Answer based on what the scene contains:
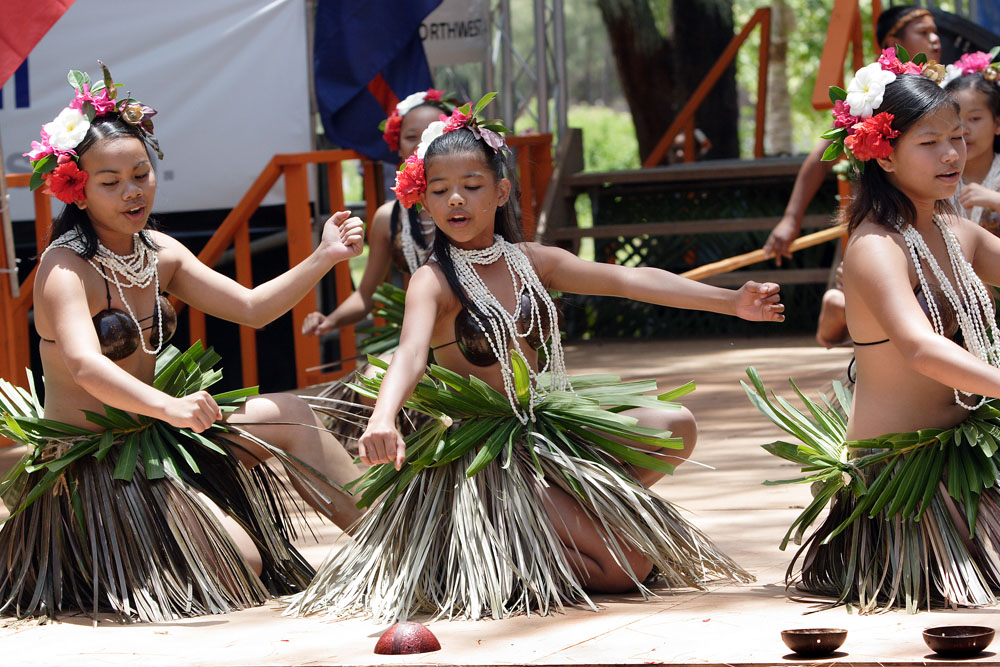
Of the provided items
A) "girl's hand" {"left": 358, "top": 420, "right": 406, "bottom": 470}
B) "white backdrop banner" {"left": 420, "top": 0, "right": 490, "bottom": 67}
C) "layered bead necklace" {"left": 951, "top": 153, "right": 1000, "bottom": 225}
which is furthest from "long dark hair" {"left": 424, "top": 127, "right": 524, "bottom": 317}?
"white backdrop banner" {"left": 420, "top": 0, "right": 490, "bottom": 67}

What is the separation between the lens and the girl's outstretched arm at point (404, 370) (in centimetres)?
243

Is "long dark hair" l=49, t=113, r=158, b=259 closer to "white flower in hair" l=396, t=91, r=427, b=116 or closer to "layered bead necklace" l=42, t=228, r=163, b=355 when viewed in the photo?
"layered bead necklace" l=42, t=228, r=163, b=355

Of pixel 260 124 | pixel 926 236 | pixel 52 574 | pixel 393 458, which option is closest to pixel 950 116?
pixel 926 236

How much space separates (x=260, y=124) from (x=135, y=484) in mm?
3737

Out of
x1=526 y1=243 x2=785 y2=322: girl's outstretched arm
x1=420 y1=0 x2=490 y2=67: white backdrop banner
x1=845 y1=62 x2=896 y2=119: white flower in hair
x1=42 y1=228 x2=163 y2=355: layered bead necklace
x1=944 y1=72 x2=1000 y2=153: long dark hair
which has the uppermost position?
x1=420 y1=0 x2=490 y2=67: white backdrop banner

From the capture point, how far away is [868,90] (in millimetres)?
2725

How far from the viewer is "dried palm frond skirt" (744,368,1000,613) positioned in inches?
97.0

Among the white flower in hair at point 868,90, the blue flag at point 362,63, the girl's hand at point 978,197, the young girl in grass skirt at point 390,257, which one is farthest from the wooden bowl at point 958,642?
the blue flag at point 362,63

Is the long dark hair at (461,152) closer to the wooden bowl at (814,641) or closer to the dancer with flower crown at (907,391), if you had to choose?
the dancer with flower crown at (907,391)

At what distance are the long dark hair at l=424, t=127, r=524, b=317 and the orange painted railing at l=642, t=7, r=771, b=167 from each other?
6.66 metres

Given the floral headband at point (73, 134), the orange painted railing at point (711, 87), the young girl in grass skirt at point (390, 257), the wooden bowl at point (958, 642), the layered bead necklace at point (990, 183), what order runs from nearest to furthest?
the wooden bowl at point (958, 642), the floral headband at point (73, 134), the layered bead necklace at point (990, 183), the young girl in grass skirt at point (390, 257), the orange painted railing at point (711, 87)

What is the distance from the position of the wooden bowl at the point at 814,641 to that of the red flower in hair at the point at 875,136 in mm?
1052

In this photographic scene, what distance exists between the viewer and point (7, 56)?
4.52m

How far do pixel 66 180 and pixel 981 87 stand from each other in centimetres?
275
